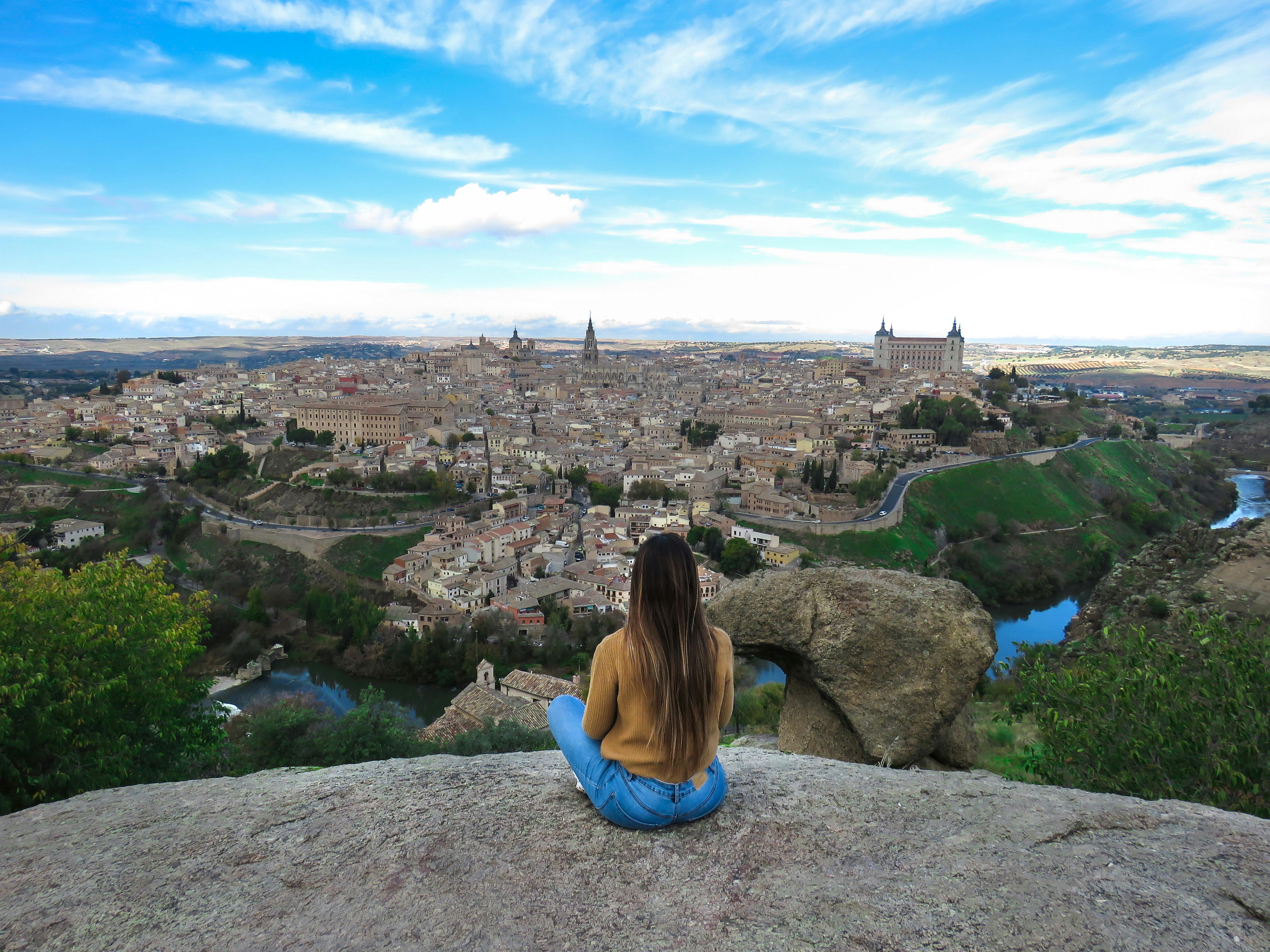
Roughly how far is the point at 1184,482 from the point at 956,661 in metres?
46.6

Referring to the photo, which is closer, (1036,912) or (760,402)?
(1036,912)

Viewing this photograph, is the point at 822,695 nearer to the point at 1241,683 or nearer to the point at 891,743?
the point at 891,743

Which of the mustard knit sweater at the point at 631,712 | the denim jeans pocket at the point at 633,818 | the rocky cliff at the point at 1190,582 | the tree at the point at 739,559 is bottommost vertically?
the tree at the point at 739,559

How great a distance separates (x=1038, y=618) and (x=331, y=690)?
24003 mm

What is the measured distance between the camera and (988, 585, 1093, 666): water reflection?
24047mm

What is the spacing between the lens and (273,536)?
105 ft

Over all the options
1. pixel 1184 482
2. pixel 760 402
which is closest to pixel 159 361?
pixel 760 402

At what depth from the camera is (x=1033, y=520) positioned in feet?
111

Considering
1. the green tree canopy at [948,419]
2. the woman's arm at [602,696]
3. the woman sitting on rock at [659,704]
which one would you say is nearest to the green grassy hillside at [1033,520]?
the green tree canopy at [948,419]

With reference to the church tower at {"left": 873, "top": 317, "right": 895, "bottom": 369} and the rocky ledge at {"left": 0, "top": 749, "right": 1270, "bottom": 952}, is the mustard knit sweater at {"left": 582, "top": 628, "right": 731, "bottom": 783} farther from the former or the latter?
the church tower at {"left": 873, "top": 317, "right": 895, "bottom": 369}

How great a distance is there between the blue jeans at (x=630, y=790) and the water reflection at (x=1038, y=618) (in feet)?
74.1

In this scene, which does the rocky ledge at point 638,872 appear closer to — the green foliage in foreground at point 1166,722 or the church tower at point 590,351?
the green foliage in foreground at point 1166,722

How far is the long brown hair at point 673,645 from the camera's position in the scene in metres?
2.00

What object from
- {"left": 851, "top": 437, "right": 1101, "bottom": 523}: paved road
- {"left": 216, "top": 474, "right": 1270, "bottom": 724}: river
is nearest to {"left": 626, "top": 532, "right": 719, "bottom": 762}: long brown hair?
{"left": 216, "top": 474, "right": 1270, "bottom": 724}: river
